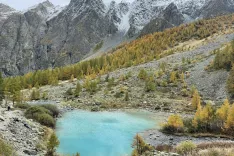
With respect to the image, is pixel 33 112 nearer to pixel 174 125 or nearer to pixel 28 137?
pixel 28 137

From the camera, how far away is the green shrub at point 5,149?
21692 mm

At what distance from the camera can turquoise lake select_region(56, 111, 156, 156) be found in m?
32.6

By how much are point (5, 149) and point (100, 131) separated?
771 inches

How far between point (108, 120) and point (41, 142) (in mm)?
19110

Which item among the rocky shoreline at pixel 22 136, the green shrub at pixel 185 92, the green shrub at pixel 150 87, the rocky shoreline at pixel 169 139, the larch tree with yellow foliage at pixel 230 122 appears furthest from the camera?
the green shrub at pixel 150 87

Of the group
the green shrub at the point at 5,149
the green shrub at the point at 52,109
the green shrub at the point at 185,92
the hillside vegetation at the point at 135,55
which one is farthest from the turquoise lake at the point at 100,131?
the hillside vegetation at the point at 135,55

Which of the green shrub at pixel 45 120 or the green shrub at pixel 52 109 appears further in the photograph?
the green shrub at pixel 52 109

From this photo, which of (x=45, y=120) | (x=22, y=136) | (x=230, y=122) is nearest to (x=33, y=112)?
(x=45, y=120)

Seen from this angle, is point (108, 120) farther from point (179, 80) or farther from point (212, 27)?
point (212, 27)

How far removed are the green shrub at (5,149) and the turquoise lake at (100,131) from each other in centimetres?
750

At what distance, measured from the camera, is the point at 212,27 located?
151500 mm

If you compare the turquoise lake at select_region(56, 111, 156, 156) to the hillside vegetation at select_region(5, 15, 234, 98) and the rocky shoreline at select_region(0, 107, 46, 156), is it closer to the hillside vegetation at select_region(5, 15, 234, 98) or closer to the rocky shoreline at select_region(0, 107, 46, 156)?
the rocky shoreline at select_region(0, 107, 46, 156)

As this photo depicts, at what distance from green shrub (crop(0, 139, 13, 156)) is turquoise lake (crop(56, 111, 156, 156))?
7504 millimetres

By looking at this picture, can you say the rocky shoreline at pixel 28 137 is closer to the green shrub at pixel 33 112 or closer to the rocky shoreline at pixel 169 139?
the rocky shoreline at pixel 169 139
